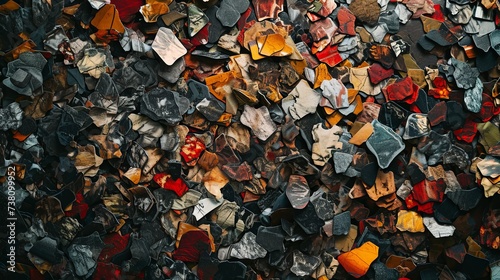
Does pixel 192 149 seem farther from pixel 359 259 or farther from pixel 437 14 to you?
pixel 437 14

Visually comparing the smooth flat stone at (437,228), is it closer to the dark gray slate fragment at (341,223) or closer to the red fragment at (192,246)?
the dark gray slate fragment at (341,223)

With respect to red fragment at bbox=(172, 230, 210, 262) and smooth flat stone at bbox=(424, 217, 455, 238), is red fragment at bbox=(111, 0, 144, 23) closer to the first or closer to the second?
red fragment at bbox=(172, 230, 210, 262)

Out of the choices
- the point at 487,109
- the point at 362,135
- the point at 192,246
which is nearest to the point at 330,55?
the point at 362,135

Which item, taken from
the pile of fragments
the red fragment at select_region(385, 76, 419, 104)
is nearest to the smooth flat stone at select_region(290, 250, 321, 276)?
the pile of fragments

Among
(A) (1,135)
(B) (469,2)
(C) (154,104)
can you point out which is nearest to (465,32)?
(B) (469,2)

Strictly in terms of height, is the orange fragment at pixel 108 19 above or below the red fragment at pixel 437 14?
above

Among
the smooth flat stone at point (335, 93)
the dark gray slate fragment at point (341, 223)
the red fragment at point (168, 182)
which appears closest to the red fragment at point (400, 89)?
the smooth flat stone at point (335, 93)

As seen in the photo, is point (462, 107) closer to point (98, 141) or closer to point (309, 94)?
point (309, 94)

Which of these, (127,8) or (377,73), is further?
(377,73)
